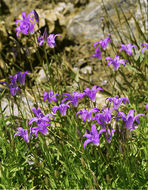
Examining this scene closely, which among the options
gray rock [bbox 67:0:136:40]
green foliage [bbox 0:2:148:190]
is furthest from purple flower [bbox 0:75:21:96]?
gray rock [bbox 67:0:136:40]

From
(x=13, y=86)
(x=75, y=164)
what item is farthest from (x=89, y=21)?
(x=75, y=164)

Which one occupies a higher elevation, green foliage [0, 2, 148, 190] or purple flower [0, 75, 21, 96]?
purple flower [0, 75, 21, 96]

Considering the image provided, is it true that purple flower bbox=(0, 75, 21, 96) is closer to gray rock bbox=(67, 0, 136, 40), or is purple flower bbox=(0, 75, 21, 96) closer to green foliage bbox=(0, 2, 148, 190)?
green foliage bbox=(0, 2, 148, 190)

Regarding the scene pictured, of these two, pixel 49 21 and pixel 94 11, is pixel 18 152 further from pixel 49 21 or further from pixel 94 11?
pixel 94 11

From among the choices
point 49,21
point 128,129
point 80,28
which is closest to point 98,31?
point 80,28

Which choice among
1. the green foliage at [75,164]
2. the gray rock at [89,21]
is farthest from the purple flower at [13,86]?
the gray rock at [89,21]

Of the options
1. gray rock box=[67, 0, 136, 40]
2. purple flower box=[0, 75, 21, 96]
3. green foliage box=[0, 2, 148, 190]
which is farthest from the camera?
gray rock box=[67, 0, 136, 40]

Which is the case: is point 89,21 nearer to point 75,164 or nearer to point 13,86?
point 13,86

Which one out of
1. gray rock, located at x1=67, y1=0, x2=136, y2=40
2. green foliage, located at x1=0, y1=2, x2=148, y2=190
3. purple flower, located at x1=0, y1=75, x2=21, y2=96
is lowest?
green foliage, located at x1=0, y1=2, x2=148, y2=190

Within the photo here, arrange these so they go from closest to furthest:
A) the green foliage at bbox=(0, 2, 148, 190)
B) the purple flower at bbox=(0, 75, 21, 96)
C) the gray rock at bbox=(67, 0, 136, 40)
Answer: the green foliage at bbox=(0, 2, 148, 190)
the purple flower at bbox=(0, 75, 21, 96)
the gray rock at bbox=(67, 0, 136, 40)

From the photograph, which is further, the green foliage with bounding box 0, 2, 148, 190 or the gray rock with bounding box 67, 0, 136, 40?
the gray rock with bounding box 67, 0, 136, 40

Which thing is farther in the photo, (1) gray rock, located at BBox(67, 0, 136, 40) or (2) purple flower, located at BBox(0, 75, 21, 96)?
(1) gray rock, located at BBox(67, 0, 136, 40)

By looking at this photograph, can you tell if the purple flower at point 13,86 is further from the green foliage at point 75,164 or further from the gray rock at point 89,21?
the gray rock at point 89,21

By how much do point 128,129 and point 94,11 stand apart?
408 centimetres
